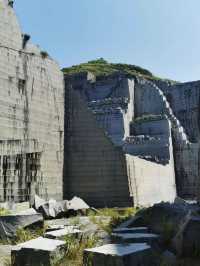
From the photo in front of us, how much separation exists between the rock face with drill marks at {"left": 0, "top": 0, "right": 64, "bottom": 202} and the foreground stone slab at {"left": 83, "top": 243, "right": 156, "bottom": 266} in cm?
703

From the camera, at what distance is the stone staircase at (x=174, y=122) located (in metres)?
29.1

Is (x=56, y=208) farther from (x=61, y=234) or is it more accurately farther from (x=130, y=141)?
(x=130, y=141)

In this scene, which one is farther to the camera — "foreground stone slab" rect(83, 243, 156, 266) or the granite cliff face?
the granite cliff face

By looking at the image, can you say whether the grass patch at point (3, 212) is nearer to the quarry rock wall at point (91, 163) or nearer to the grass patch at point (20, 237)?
the grass patch at point (20, 237)

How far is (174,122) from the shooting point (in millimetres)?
30547

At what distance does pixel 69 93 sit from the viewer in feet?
51.0

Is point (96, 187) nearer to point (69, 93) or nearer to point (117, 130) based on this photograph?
point (69, 93)

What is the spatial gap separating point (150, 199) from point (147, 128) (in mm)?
12935

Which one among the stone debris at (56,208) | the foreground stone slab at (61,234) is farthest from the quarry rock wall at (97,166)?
→ the foreground stone slab at (61,234)

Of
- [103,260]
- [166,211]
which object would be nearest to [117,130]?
→ [166,211]

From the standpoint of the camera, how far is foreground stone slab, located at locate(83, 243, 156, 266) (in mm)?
4812

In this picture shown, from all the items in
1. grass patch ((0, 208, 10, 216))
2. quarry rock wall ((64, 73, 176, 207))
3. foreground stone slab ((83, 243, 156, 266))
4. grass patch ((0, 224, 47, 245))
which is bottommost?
grass patch ((0, 224, 47, 245))

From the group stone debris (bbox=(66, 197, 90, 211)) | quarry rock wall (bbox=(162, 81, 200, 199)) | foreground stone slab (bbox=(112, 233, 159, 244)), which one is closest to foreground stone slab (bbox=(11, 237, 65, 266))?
foreground stone slab (bbox=(112, 233, 159, 244))

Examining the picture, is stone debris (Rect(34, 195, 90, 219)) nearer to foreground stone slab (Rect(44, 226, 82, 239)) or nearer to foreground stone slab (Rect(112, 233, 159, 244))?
foreground stone slab (Rect(44, 226, 82, 239))
